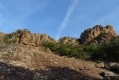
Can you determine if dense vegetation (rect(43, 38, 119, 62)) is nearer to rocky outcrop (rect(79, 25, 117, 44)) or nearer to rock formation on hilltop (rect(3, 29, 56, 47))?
rock formation on hilltop (rect(3, 29, 56, 47))

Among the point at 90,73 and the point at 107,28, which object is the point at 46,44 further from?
the point at 107,28

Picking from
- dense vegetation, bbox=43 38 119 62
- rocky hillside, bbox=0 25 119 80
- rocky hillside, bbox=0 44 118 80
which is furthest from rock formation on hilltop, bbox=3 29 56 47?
rocky hillside, bbox=0 44 118 80

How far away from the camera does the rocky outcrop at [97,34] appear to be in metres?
59.1

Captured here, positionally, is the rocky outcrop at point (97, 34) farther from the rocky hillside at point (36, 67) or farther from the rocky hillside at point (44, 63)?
the rocky hillside at point (36, 67)

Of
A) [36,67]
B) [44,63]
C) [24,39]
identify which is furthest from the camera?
[24,39]

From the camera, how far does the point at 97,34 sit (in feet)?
199

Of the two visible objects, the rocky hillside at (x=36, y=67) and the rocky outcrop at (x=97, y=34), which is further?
the rocky outcrop at (x=97, y=34)

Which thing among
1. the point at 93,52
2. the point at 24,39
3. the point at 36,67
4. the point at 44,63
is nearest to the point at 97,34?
the point at 93,52

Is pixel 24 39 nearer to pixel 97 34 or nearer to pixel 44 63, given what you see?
pixel 44 63

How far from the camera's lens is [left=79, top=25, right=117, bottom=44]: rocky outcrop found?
5912 centimetres

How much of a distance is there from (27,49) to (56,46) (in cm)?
1129

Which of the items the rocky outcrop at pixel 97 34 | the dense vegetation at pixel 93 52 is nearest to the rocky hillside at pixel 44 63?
the dense vegetation at pixel 93 52

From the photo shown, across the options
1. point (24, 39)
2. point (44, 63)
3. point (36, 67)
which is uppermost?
point (24, 39)

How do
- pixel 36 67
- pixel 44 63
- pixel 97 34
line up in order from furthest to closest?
1. pixel 97 34
2. pixel 44 63
3. pixel 36 67
